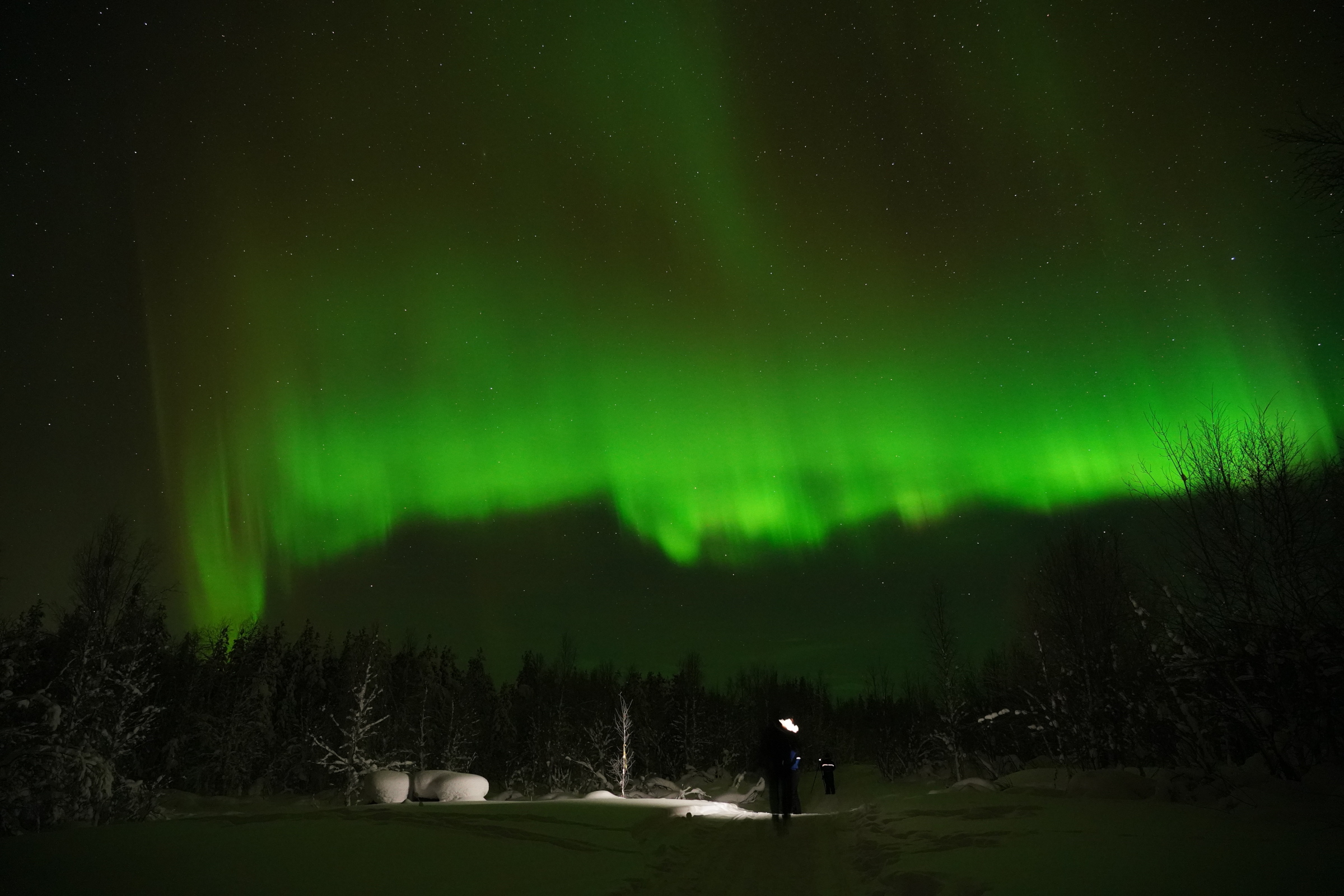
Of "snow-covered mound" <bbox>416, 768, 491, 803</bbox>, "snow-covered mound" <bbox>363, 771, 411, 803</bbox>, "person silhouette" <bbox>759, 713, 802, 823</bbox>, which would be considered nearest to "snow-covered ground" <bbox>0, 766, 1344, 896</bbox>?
"person silhouette" <bbox>759, 713, 802, 823</bbox>

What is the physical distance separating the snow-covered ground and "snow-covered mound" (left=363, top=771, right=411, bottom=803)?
11361 mm

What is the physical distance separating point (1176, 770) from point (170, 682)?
206 feet

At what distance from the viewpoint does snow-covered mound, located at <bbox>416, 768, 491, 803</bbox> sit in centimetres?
1914

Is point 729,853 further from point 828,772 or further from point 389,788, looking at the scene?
point 389,788

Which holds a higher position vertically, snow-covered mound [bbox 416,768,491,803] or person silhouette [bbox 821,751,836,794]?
snow-covered mound [bbox 416,768,491,803]

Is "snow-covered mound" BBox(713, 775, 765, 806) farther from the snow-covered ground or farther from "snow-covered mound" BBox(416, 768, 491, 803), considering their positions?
the snow-covered ground

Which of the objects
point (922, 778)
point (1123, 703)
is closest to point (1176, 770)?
point (1123, 703)

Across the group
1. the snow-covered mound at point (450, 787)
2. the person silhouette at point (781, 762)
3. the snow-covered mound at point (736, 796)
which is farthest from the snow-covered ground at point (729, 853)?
the snow-covered mound at point (736, 796)

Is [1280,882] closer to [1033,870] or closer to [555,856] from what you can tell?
[1033,870]

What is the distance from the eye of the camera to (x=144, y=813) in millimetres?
19688

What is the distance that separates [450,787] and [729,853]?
12.8 meters

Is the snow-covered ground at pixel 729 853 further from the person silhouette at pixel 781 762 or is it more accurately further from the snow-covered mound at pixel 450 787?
the snow-covered mound at pixel 450 787

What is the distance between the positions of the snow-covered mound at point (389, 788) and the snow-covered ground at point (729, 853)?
11361mm

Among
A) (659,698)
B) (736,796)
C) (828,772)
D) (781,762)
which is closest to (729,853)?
(781,762)
